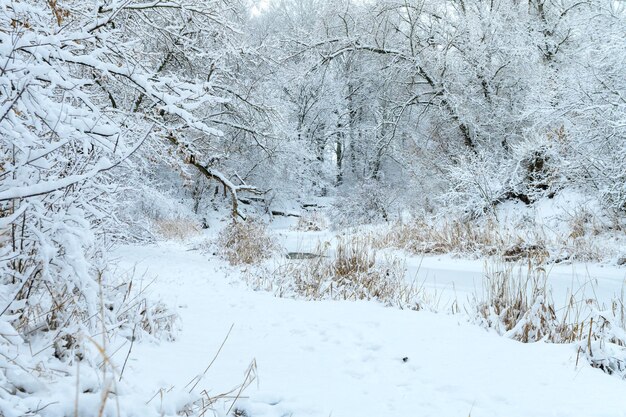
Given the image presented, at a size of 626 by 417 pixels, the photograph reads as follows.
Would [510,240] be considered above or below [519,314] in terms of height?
above

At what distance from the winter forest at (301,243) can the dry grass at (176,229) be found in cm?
14

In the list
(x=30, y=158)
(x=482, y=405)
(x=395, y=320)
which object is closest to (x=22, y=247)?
(x=30, y=158)

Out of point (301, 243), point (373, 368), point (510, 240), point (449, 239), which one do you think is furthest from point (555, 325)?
point (449, 239)

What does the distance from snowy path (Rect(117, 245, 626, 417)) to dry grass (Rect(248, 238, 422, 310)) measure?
0.80m

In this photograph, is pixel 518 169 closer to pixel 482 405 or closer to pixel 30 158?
pixel 482 405

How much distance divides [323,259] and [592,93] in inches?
214

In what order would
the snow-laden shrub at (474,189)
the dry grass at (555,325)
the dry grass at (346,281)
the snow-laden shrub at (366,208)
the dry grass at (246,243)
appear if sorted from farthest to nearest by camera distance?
the snow-laden shrub at (366,208)
the snow-laden shrub at (474,189)
the dry grass at (246,243)
the dry grass at (346,281)
the dry grass at (555,325)

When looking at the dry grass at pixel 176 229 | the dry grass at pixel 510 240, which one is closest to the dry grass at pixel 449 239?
the dry grass at pixel 510 240

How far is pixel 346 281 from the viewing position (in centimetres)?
510

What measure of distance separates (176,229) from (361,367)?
12826 millimetres

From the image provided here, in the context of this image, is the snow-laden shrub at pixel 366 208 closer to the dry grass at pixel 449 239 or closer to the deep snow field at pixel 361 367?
the dry grass at pixel 449 239

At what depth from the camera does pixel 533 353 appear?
8.49 feet

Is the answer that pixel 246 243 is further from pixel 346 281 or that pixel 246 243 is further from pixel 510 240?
pixel 510 240

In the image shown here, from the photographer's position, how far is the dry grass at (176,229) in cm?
1363
